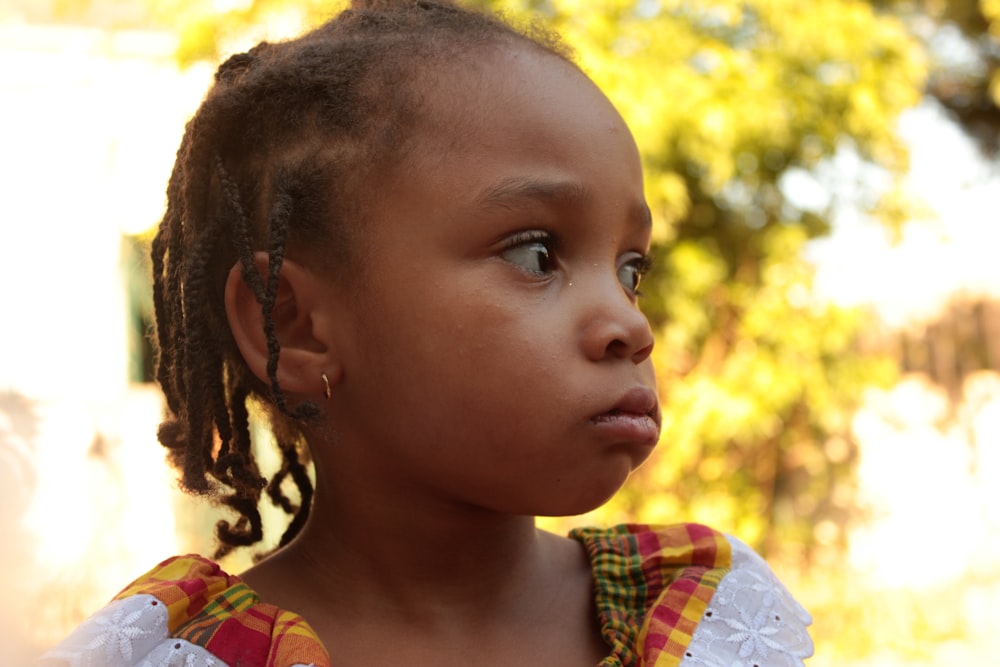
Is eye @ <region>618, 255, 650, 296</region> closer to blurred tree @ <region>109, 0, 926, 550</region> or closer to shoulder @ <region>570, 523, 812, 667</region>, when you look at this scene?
shoulder @ <region>570, 523, 812, 667</region>

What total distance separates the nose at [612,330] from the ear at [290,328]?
36 cm

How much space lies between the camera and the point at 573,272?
1335 millimetres

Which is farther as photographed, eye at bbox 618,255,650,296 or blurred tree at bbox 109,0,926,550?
blurred tree at bbox 109,0,926,550

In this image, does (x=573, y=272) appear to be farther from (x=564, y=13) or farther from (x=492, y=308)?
(x=564, y=13)

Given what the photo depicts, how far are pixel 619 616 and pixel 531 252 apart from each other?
1.85 feet

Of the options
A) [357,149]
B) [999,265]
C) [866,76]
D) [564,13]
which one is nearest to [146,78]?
[564,13]

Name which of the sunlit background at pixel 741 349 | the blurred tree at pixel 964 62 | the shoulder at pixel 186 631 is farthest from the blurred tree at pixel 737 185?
the shoulder at pixel 186 631

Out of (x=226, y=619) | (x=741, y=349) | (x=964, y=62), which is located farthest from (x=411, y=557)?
(x=964, y=62)

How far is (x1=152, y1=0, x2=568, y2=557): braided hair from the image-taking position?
4.62 ft

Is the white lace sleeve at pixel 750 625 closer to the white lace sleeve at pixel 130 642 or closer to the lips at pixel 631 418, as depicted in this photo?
the lips at pixel 631 418

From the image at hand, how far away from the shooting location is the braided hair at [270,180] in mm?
1407

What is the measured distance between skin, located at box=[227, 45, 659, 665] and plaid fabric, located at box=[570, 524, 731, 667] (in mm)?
47

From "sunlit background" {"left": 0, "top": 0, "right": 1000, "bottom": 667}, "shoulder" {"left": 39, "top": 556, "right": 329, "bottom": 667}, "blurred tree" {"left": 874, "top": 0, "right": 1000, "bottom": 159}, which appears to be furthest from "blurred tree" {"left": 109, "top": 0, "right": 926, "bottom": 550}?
"shoulder" {"left": 39, "top": 556, "right": 329, "bottom": 667}

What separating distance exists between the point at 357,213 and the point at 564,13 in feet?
8.77
